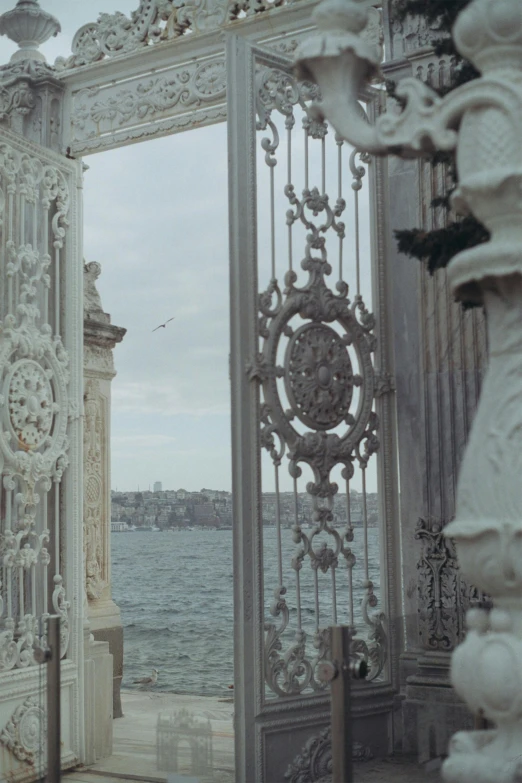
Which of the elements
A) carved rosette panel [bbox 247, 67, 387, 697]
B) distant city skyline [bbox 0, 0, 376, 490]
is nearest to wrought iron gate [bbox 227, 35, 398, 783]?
carved rosette panel [bbox 247, 67, 387, 697]

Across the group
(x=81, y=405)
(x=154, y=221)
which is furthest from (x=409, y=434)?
(x=154, y=221)

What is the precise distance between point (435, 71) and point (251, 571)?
2.09 m

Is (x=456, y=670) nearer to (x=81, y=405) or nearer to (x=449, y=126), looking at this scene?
(x=449, y=126)

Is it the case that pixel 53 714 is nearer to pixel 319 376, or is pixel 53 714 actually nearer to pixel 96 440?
pixel 319 376

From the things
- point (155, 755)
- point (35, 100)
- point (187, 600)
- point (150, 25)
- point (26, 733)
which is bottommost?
point (187, 600)

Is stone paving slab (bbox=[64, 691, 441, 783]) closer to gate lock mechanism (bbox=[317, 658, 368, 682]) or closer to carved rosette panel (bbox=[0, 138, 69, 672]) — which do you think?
carved rosette panel (bbox=[0, 138, 69, 672])

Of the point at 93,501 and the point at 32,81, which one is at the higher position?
the point at 32,81

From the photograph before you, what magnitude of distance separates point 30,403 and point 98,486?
2.41 meters

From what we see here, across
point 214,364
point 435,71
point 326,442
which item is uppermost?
point 214,364

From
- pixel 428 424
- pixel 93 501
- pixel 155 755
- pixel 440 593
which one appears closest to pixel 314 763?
pixel 440 593

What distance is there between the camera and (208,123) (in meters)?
5.03

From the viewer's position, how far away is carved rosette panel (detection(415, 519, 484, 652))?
4.07 meters

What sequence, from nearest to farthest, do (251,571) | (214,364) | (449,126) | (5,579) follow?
(449,126) < (251,571) < (5,579) < (214,364)

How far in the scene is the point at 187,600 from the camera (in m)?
32.4
